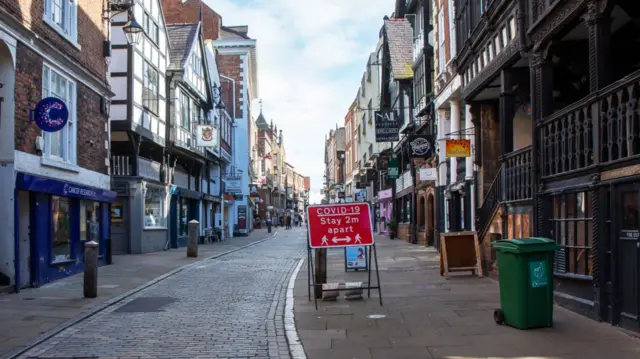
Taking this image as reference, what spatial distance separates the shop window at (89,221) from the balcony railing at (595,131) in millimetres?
12169

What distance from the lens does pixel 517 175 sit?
1291 centimetres

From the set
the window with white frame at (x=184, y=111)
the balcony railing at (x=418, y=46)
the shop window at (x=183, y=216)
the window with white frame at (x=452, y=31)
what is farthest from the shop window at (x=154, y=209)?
the window with white frame at (x=452, y=31)

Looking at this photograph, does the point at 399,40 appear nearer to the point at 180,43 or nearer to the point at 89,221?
the point at 180,43

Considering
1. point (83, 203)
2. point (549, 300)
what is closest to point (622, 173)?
point (549, 300)

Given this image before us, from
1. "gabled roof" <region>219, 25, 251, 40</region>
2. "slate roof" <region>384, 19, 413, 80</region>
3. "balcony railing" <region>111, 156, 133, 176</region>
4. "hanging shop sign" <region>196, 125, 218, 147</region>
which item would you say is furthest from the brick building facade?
"gabled roof" <region>219, 25, 251, 40</region>

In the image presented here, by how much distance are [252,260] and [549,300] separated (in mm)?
15341

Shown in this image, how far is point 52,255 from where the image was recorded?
15094mm

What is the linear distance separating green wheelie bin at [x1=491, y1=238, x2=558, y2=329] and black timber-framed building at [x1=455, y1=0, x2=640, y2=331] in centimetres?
83

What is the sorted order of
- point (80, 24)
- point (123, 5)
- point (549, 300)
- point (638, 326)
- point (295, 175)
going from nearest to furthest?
point (638, 326) → point (549, 300) → point (80, 24) → point (123, 5) → point (295, 175)

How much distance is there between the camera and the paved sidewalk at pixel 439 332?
712cm

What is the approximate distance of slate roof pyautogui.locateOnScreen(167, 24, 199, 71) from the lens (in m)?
29.9

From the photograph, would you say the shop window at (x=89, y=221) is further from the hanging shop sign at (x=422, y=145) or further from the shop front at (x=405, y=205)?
the shop front at (x=405, y=205)

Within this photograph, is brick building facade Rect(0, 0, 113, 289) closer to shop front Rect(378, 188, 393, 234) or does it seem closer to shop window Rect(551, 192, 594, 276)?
shop window Rect(551, 192, 594, 276)

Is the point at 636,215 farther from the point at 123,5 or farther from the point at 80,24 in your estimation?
the point at 123,5
